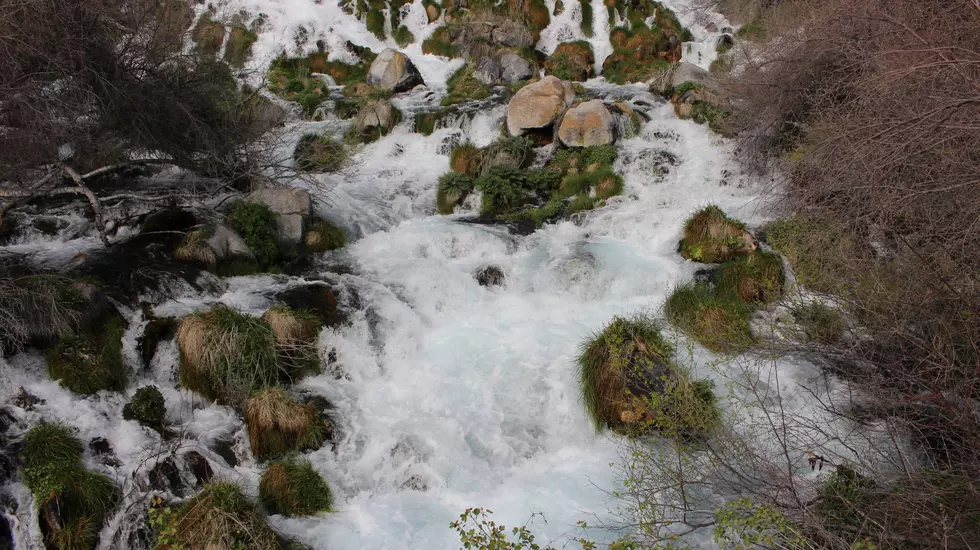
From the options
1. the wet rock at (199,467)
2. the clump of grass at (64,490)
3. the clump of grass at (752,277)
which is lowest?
the clump of grass at (752,277)

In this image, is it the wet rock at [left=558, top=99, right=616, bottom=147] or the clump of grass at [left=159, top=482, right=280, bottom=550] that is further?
the wet rock at [left=558, top=99, right=616, bottom=147]

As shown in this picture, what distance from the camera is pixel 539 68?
19844 millimetres

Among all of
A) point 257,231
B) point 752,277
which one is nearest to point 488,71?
point 257,231

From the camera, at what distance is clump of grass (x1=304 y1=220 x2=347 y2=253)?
978cm

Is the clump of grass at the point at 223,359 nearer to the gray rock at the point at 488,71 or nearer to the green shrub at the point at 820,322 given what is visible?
the green shrub at the point at 820,322

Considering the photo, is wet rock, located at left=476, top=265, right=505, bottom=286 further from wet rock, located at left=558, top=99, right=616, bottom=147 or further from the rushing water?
wet rock, located at left=558, top=99, right=616, bottom=147

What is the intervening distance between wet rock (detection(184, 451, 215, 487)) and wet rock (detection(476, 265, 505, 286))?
4760 millimetres

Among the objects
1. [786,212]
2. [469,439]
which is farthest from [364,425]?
[786,212]

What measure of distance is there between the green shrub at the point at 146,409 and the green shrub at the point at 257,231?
3.27 metres

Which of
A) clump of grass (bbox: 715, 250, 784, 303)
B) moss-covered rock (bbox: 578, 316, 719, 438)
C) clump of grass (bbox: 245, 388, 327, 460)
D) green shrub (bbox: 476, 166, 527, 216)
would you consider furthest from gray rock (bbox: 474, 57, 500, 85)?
clump of grass (bbox: 245, 388, 327, 460)

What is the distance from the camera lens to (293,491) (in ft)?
17.2

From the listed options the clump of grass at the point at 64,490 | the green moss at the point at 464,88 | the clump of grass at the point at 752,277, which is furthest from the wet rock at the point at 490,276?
the green moss at the point at 464,88

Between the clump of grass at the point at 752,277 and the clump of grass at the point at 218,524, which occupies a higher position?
the clump of grass at the point at 218,524

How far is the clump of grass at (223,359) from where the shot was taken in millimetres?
6250
